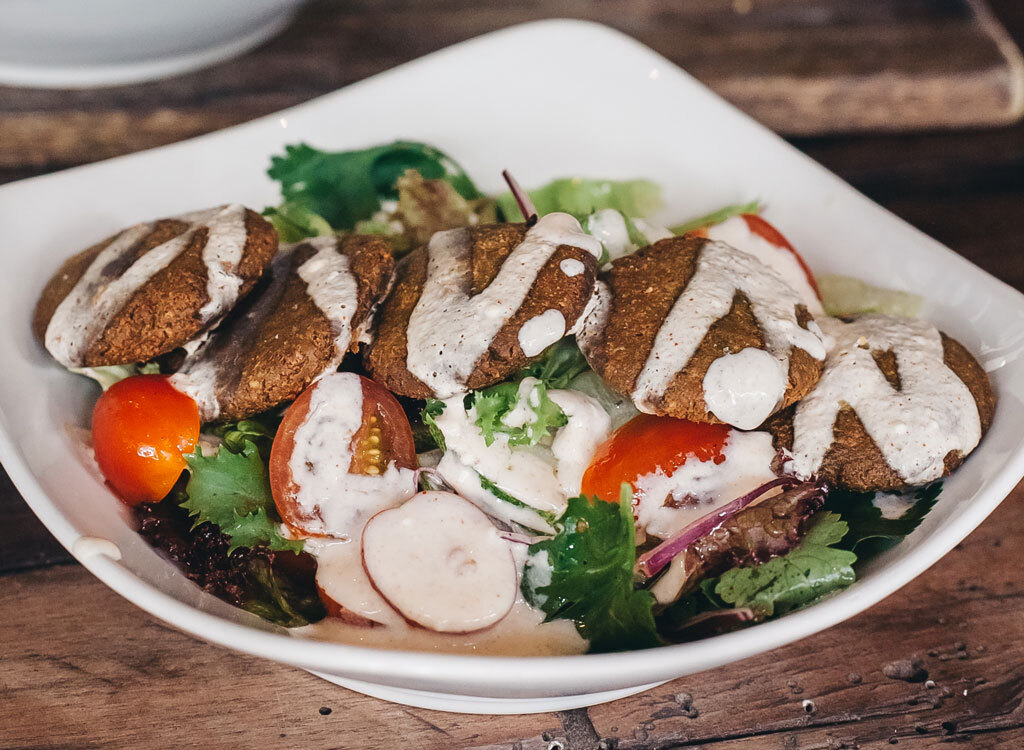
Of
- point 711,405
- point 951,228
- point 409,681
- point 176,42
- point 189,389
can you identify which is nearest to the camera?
point 409,681

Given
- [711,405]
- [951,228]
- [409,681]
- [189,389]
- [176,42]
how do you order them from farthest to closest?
[176,42], [951,228], [189,389], [711,405], [409,681]

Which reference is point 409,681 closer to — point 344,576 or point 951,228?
point 344,576

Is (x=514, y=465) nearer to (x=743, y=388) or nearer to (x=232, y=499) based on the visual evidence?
(x=743, y=388)

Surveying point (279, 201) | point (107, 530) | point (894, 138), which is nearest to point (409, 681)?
point (107, 530)

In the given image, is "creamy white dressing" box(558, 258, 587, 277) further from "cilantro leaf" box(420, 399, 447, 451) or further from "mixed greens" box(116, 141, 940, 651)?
"cilantro leaf" box(420, 399, 447, 451)

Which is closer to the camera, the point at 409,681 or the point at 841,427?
the point at 409,681
